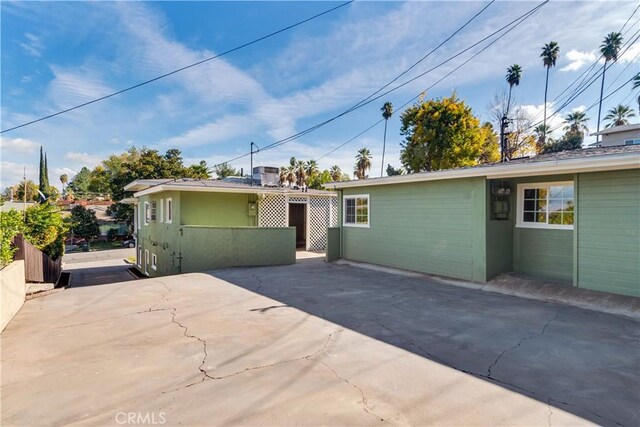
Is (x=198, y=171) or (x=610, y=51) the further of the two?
(x=198, y=171)

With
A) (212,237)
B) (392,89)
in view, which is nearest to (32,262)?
(212,237)

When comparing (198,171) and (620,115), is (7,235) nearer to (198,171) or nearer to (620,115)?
(198,171)

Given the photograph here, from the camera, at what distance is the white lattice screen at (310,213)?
44.6 feet

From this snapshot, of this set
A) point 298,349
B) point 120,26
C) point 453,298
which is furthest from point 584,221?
point 120,26

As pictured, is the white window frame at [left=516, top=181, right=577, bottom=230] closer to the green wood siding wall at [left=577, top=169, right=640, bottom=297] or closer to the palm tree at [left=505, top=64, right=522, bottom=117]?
the green wood siding wall at [left=577, top=169, right=640, bottom=297]

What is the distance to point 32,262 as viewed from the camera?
7.53 metres

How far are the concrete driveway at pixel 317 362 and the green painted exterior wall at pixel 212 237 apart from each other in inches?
151

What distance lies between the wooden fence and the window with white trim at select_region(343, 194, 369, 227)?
8183 mm

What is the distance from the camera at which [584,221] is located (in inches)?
240

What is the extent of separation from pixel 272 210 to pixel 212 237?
4040mm

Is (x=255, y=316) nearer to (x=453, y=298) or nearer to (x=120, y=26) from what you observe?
(x=453, y=298)

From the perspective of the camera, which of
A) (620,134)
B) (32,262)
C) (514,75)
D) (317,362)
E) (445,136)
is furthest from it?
(514,75)

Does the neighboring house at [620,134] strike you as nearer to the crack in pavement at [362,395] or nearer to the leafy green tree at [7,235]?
the crack in pavement at [362,395]

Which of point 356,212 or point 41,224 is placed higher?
point 356,212
